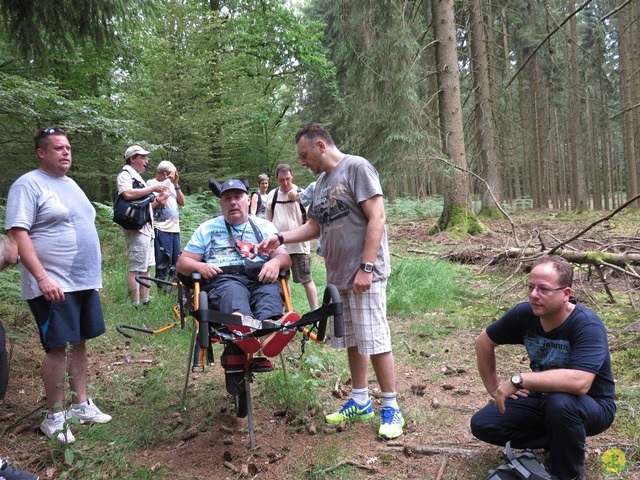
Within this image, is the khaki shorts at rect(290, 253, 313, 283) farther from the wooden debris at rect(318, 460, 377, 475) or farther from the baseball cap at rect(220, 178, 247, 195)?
the wooden debris at rect(318, 460, 377, 475)

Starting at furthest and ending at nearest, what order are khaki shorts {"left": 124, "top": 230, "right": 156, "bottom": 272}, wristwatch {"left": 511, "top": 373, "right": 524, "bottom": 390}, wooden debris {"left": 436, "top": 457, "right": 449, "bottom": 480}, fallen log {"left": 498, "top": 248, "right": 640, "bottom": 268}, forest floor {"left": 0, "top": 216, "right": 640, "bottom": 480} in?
khaki shorts {"left": 124, "top": 230, "right": 156, "bottom": 272}
fallen log {"left": 498, "top": 248, "right": 640, "bottom": 268}
forest floor {"left": 0, "top": 216, "right": 640, "bottom": 480}
wooden debris {"left": 436, "top": 457, "right": 449, "bottom": 480}
wristwatch {"left": 511, "top": 373, "right": 524, "bottom": 390}

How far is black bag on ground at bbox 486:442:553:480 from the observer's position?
91.0 inches

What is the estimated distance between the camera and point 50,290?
2924mm

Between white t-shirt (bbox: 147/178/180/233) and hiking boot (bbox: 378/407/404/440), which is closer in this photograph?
hiking boot (bbox: 378/407/404/440)

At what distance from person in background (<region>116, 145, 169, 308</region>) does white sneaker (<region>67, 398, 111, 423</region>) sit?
2.46 m

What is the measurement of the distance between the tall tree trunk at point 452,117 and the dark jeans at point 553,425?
8.34 meters

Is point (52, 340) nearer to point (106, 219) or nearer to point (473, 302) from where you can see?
point (473, 302)

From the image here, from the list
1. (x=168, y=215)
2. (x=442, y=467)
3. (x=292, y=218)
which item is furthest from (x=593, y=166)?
(x=442, y=467)

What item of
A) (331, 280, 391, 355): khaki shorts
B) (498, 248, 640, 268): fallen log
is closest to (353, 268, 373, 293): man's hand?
(331, 280, 391, 355): khaki shorts

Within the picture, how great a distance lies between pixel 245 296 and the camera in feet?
10.2

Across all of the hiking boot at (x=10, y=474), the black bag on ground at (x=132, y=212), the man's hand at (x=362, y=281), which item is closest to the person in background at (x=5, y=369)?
the hiking boot at (x=10, y=474)

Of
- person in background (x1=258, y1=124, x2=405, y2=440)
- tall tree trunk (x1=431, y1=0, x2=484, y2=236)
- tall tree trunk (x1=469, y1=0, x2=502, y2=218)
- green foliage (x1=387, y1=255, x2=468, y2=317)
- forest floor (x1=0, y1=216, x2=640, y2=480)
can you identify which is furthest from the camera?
tall tree trunk (x1=469, y1=0, x2=502, y2=218)

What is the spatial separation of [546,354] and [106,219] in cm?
Result: 785

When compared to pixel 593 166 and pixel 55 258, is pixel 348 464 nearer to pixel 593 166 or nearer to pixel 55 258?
pixel 55 258
